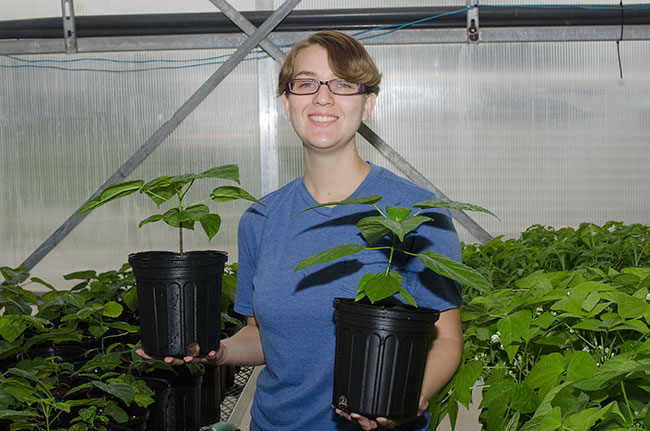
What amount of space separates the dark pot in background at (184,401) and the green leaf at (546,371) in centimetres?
95

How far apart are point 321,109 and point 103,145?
9.67ft

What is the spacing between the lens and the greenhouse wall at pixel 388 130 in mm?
3678

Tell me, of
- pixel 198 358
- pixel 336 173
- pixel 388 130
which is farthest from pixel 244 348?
pixel 388 130

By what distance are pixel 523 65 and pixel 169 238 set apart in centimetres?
221

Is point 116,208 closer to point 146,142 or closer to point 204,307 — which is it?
point 146,142

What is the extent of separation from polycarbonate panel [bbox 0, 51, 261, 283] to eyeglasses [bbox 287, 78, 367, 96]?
2675 mm

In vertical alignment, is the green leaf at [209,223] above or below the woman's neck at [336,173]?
below

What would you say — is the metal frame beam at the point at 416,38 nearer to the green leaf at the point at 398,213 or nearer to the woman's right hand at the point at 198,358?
the woman's right hand at the point at 198,358

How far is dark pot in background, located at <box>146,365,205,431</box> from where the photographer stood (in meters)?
1.66

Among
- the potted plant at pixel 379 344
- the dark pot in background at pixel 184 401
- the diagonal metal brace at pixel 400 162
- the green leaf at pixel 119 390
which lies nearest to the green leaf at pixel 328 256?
the potted plant at pixel 379 344

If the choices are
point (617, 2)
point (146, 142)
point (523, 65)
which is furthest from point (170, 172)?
point (617, 2)

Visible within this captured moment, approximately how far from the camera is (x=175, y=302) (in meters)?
1.05

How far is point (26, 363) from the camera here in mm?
1541

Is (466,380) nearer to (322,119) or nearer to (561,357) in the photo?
(561,357)
